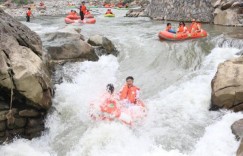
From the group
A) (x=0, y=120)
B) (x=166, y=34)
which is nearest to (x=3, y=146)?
(x=0, y=120)

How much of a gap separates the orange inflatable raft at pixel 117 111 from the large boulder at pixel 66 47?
157 inches

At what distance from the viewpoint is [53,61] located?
468 inches

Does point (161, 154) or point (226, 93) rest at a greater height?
point (226, 93)

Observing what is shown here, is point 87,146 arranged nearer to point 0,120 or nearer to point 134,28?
point 0,120

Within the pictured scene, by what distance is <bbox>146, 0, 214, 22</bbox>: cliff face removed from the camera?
23.1 m

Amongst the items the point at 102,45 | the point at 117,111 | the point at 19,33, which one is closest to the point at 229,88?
the point at 117,111

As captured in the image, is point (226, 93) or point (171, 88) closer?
point (226, 93)

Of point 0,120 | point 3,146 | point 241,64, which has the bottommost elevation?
point 3,146

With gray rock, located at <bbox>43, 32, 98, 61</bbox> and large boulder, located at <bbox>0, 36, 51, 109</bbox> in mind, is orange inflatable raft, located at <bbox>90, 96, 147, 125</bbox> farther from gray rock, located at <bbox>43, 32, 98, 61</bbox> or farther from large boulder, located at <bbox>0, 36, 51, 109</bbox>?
gray rock, located at <bbox>43, 32, 98, 61</bbox>

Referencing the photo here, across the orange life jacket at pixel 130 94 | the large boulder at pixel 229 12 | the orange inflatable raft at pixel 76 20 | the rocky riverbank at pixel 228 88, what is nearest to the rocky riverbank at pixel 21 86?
the orange life jacket at pixel 130 94

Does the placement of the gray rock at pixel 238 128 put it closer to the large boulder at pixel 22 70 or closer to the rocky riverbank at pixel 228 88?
the rocky riverbank at pixel 228 88

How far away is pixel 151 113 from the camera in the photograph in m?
9.27

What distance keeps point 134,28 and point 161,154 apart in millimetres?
14995

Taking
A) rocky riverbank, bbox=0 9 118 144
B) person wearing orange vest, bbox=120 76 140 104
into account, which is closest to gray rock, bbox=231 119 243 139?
person wearing orange vest, bbox=120 76 140 104
